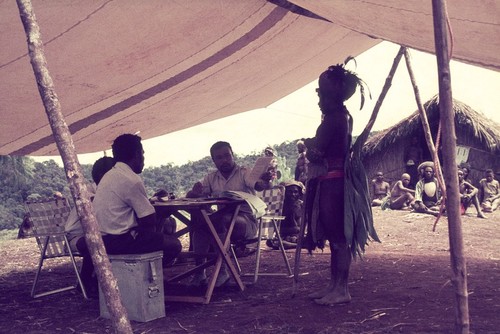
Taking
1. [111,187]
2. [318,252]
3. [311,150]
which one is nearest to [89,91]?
[111,187]

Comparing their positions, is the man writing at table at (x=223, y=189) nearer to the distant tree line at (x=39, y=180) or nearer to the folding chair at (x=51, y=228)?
the folding chair at (x=51, y=228)

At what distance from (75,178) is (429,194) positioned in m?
10.4

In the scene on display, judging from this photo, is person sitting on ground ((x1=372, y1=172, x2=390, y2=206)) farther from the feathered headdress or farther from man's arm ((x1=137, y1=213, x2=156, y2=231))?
man's arm ((x1=137, y1=213, x2=156, y2=231))

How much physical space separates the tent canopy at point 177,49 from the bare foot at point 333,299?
2095 millimetres

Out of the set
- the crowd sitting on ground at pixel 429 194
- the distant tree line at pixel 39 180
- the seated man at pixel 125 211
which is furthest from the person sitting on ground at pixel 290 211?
the distant tree line at pixel 39 180

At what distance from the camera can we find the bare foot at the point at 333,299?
3.84 meters

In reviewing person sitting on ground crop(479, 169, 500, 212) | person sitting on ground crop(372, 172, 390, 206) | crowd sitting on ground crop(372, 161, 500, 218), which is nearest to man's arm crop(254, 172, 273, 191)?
crowd sitting on ground crop(372, 161, 500, 218)

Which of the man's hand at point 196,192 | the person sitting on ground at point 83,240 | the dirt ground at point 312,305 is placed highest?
the man's hand at point 196,192

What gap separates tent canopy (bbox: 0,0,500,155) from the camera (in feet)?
12.7

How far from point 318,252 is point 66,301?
10.6 ft

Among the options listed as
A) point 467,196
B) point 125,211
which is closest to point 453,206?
point 125,211

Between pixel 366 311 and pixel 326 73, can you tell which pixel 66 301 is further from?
pixel 326 73

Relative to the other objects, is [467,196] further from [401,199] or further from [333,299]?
[333,299]

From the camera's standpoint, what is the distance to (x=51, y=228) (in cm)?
476
